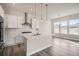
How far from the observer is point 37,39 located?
99.4 inches

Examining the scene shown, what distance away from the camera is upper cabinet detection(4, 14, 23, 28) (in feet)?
7.34

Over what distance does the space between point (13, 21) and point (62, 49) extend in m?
1.43

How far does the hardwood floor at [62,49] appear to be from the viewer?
2.25 meters

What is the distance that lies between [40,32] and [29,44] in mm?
433

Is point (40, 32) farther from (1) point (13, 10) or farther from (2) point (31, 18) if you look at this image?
(1) point (13, 10)

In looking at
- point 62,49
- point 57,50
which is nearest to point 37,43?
point 57,50

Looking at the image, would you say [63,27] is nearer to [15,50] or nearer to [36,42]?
[36,42]

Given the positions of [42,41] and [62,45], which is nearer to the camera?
[62,45]

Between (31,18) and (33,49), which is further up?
(31,18)

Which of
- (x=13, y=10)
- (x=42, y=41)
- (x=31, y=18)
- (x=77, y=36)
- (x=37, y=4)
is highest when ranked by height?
(x=37, y=4)

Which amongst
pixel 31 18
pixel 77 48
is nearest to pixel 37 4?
pixel 31 18

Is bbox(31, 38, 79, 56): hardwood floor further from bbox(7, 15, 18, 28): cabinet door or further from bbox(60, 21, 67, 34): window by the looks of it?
bbox(7, 15, 18, 28): cabinet door

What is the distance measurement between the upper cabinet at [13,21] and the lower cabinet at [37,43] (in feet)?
1.66

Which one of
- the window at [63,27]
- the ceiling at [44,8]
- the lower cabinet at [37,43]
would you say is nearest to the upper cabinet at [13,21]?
the ceiling at [44,8]
